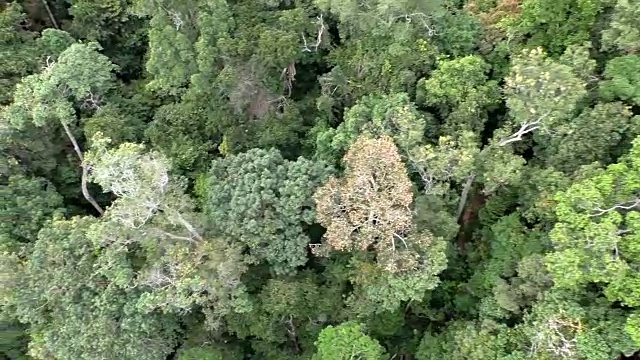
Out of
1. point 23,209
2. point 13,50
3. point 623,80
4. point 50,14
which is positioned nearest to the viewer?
point 623,80

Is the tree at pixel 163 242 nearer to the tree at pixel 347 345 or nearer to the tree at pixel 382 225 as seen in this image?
the tree at pixel 347 345

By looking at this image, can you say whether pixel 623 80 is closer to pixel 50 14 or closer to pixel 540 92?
pixel 540 92

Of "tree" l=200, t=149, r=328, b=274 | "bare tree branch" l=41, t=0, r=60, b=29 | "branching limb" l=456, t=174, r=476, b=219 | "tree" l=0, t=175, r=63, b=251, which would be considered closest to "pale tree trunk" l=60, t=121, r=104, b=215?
"tree" l=0, t=175, r=63, b=251

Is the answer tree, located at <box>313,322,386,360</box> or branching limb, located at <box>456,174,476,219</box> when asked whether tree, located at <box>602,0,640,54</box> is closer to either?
branching limb, located at <box>456,174,476,219</box>

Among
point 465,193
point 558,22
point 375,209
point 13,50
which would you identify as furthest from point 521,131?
point 13,50

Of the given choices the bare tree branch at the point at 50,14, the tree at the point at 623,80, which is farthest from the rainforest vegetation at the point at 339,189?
the bare tree branch at the point at 50,14

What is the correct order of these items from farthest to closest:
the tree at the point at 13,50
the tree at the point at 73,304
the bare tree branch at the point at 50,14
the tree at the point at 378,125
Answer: the bare tree branch at the point at 50,14, the tree at the point at 13,50, the tree at the point at 73,304, the tree at the point at 378,125
